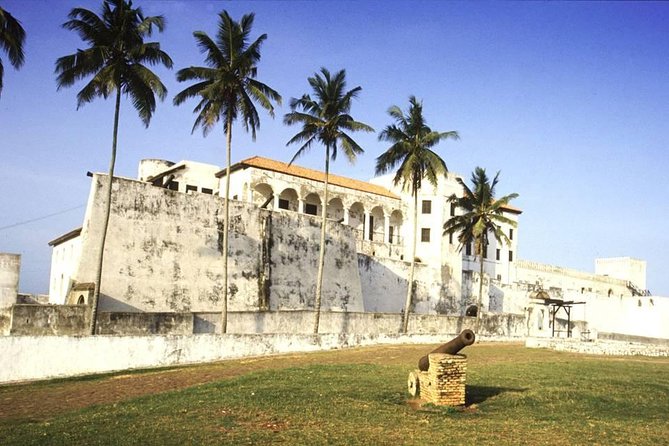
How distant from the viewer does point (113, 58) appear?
890 inches

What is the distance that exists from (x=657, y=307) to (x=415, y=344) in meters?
31.8

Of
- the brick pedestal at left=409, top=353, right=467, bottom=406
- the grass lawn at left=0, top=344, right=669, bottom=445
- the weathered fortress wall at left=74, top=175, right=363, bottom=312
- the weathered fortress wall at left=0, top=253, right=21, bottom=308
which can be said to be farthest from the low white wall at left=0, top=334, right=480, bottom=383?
the brick pedestal at left=409, top=353, right=467, bottom=406

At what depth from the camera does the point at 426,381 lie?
1220 cm

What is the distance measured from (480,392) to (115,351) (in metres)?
12.7

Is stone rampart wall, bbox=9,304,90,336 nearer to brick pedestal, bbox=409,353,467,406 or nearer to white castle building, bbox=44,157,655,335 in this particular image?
white castle building, bbox=44,157,655,335

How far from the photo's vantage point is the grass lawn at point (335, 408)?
10109 mm

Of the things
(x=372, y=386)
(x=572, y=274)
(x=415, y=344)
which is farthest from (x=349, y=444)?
(x=572, y=274)

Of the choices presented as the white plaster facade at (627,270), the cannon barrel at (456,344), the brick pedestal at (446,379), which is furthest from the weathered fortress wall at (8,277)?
the white plaster facade at (627,270)

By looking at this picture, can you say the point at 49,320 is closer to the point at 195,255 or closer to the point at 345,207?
the point at 195,255

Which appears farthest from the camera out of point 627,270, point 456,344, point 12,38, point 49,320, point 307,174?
point 627,270

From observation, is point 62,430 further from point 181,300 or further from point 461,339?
point 181,300

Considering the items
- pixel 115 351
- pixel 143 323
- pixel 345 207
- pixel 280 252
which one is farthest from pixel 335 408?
pixel 345 207

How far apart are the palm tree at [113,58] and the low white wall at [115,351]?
2395mm

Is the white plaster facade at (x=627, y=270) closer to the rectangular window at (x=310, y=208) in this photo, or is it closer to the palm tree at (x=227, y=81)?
the rectangular window at (x=310, y=208)
